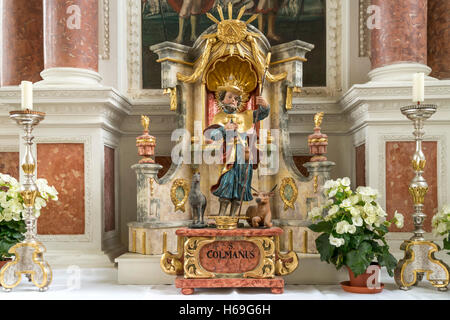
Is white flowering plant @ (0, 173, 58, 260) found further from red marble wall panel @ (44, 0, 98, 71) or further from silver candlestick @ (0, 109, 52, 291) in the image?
red marble wall panel @ (44, 0, 98, 71)

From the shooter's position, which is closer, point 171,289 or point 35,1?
point 171,289

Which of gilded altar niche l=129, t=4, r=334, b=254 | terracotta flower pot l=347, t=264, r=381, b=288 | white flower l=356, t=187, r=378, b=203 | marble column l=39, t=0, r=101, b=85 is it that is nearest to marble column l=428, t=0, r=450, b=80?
gilded altar niche l=129, t=4, r=334, b=254

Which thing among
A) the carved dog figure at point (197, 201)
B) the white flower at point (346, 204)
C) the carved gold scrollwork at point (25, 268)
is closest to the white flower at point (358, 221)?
the white flower at point (346, 204)

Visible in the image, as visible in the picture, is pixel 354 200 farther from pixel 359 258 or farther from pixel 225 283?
pixel 225 283

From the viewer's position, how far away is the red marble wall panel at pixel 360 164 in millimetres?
6252

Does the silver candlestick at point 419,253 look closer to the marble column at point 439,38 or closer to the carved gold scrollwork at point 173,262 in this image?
the carved gold scrollwork at point 173,262

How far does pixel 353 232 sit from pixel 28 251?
3.02 metres

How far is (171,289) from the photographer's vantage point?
15.2ft

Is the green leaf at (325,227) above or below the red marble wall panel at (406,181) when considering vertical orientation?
below

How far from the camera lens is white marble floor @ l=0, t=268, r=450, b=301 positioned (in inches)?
165

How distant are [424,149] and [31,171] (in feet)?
14.7

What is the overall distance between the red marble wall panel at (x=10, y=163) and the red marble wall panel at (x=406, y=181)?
5132mm
